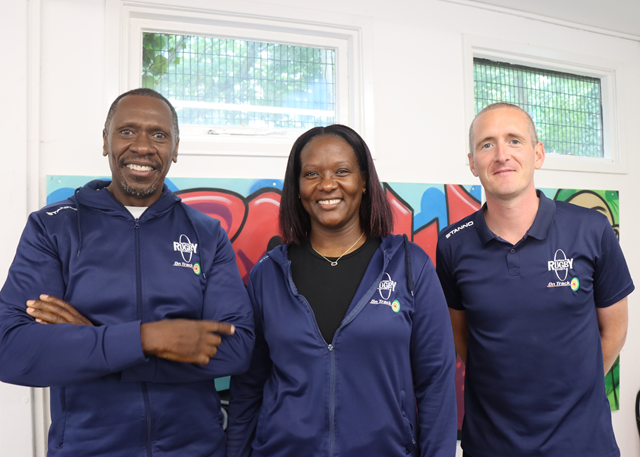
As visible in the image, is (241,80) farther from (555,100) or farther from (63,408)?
(555,100)

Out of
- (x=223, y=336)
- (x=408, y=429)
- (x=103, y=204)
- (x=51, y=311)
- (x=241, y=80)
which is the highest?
(x=241, y=80)

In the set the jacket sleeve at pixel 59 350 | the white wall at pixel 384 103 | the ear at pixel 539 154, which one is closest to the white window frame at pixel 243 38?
the white wall at pixel 384 103

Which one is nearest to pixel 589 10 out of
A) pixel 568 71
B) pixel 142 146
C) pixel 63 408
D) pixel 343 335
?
→ pixel 568 71

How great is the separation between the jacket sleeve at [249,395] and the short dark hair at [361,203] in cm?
31

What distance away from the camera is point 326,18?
8.07 feet

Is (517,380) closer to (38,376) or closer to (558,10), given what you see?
(38,376)

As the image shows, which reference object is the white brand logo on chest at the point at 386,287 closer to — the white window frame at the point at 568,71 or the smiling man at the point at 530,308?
the smiling man at the point at 530,308

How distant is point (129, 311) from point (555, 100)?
3.25 meters

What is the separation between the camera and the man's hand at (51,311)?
1.24 metres

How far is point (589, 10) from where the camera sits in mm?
2887

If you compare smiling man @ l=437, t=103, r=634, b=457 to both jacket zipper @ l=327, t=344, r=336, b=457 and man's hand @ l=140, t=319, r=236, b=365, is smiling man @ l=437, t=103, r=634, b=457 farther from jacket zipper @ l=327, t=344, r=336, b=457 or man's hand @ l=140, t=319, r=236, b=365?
man's hand @ l=140, t=319, r=236, b=365

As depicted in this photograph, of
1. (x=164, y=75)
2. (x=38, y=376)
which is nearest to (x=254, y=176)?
(x=164, y=75)

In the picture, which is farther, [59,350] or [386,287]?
[386,287]

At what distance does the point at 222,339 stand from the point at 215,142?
1276 mm
